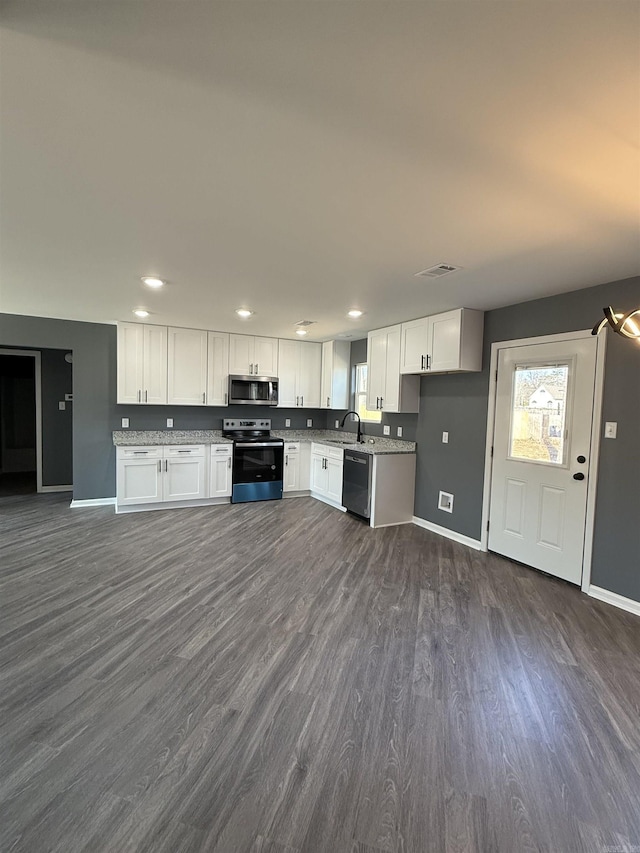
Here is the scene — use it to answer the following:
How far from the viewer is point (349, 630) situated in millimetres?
2672

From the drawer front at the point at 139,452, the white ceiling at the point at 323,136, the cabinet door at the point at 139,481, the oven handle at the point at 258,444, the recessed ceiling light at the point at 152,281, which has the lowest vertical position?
the cabinet door at the point at 139,481

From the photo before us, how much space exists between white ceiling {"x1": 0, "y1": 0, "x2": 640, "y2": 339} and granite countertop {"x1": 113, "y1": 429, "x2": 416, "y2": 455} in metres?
2.61

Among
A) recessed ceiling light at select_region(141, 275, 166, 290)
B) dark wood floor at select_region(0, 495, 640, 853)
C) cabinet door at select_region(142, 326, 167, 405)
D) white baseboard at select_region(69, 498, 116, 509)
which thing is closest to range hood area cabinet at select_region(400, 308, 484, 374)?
dark wood floor at select_region(0, 495, 640, 853)

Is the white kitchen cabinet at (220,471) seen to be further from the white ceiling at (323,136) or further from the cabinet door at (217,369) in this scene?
the white ceiling at (323,136)

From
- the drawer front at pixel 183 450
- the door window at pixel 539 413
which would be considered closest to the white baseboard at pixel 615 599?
the door window at pixel 539 413

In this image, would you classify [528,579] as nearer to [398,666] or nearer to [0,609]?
[398,666]

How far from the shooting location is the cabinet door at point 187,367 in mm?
5656

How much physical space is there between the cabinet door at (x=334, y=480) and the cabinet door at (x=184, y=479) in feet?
5.86

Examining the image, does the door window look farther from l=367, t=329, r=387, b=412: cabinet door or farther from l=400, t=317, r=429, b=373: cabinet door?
l=367, t=329, r=387, b=412: cabinet door

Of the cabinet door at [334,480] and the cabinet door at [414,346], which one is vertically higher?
the cabinet door at [414,346]

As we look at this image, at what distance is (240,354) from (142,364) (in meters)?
1.37

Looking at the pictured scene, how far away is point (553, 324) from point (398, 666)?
10.2 ft

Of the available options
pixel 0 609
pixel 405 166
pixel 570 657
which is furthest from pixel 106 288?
→ pixel 570 657

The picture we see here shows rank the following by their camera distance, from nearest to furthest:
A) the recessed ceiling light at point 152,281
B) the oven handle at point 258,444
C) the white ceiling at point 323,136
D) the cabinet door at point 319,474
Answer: the white ceiling at point 323,136, the recessed ceiling light at point 152,281, the oven handle at point 258,444, the cabinet door at point 319,474
